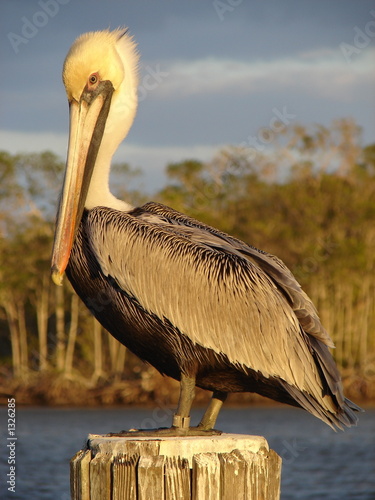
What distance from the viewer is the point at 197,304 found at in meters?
4.51

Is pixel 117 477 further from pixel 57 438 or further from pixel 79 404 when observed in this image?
pixel 79 404

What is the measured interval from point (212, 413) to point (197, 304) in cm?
58

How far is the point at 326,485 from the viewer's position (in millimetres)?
19500

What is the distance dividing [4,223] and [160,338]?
38.8 m

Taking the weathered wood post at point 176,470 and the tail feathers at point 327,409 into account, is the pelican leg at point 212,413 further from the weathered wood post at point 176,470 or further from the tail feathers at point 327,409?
the weathered wood post at point 176,470

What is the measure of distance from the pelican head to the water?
1310 centimetres

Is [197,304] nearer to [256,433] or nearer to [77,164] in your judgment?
[77,164]

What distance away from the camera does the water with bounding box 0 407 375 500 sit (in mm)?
19000

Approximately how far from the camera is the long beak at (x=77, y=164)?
4453mm

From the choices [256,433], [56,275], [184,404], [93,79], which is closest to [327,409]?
[184,404]

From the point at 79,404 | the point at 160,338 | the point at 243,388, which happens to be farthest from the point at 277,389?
the point at 79,404

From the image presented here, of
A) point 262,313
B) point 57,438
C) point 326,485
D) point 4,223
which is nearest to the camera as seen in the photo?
point 262,313

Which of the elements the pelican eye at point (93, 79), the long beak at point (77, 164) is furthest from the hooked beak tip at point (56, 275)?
the pelican eye at point (93, 79)

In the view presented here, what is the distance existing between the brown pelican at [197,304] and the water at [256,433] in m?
13.1
